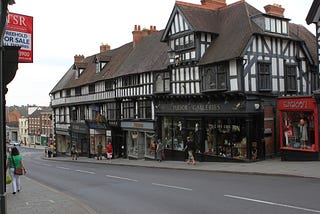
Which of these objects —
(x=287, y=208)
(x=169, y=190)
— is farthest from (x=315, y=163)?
(x=287, y=208)

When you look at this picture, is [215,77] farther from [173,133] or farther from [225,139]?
[173,133]

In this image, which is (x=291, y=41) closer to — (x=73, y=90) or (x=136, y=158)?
(x=136, y=158)

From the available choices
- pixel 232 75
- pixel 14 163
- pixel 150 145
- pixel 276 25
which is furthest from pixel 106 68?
pixel 14 163

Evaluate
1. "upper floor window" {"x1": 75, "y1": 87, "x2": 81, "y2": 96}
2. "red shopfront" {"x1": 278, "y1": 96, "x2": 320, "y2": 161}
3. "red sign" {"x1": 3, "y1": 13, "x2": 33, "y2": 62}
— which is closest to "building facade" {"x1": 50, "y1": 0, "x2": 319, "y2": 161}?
"red shopfront" {"x1": 278, "y1": 96, "x2": 320, "y2": 161}

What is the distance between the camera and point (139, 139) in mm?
33906

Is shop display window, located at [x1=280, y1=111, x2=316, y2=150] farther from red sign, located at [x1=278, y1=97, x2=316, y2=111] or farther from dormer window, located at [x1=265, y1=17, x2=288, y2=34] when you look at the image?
dormer window, located at [x1=265, y1=17, x2=288, y2=34]

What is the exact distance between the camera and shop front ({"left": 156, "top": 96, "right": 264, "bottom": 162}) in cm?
2311

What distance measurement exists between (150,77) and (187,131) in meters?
6.33

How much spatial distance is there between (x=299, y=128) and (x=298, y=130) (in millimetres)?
148

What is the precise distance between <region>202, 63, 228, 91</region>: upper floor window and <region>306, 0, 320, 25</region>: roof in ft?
18.0

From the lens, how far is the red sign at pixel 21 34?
9266mm

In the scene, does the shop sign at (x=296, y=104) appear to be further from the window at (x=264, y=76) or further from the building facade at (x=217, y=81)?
the window at (x=264, y=76)

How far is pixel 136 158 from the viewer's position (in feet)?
113

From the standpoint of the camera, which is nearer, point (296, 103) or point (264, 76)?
point (296, 103)
